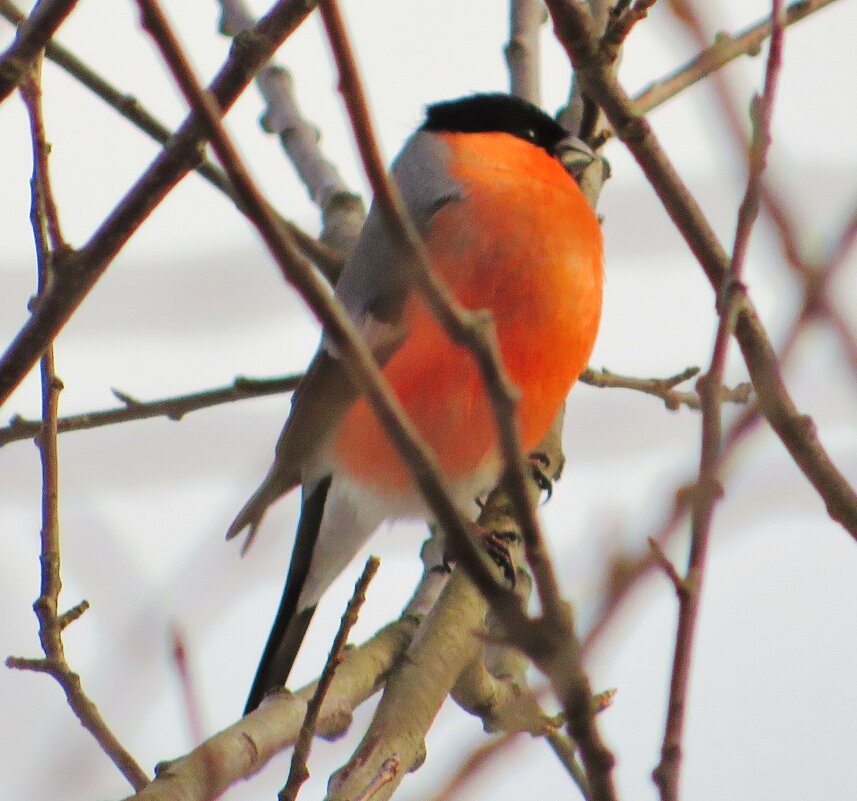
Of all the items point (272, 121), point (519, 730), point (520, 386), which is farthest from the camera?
point (272, 121)

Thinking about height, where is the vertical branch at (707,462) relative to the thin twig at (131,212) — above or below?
below

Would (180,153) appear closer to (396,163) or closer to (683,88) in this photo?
(683,88)

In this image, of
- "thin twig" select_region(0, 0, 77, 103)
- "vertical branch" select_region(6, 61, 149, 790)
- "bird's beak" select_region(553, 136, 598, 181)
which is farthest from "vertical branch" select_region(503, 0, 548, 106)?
"thin twig" select_region(0, 0, 77, 103)

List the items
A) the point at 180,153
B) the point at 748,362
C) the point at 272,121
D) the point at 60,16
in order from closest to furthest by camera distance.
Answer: the point at 60,16
the point at 180,153
the point at 748,362
the point at 272,121

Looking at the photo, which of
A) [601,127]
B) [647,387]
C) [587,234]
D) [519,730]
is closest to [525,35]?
[601,127]

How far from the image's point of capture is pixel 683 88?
3.12 meters

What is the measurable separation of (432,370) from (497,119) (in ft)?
3.90

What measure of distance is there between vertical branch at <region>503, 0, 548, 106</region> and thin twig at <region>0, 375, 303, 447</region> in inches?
49.2

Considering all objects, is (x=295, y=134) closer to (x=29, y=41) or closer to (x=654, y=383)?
(x=654, y=383)

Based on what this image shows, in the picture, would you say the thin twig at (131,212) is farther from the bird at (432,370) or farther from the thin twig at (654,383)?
the thin twig at (654,383)

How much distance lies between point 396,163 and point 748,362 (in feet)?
7.45

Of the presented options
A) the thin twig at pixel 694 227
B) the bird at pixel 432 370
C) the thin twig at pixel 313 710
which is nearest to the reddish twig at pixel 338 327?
the thin twig at pixel 313 710

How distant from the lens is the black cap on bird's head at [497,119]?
382cm

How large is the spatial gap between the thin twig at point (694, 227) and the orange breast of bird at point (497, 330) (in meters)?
0.96
